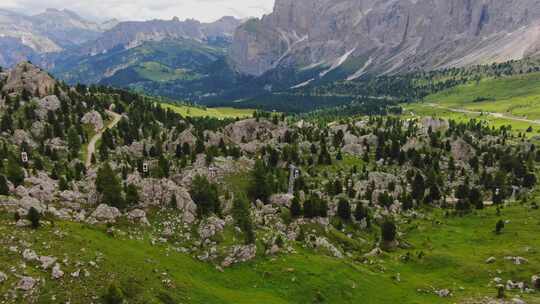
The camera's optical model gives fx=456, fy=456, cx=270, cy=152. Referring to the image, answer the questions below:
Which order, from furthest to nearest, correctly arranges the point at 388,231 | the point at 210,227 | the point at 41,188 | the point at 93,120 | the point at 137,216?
the point at 93,120
the point at 388,231
the point at 210,227
the point at 41,188
the point at 137,216

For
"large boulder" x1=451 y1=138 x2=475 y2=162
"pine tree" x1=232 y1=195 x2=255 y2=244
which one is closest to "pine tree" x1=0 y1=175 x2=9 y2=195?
"pine tree" x1=232 y1=195 x2=255 y2=244

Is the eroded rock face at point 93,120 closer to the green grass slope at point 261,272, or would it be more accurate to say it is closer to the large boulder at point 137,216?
the large boulder at point 137,216

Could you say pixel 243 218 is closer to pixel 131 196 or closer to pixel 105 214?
pixel 131 196

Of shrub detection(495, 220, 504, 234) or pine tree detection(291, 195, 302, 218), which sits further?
shrub detection(495, 220, 504, 234)

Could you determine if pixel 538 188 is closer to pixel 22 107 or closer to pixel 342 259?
pixel 342 259

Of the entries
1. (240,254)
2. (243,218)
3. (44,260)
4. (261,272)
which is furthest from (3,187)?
(261,272)

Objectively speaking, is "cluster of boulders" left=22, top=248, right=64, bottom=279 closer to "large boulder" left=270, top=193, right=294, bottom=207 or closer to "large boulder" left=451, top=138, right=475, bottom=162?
"large boulder" left=270, top=193, right=294, bottom=207

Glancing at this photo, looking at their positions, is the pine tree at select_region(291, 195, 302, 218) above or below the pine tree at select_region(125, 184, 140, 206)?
below

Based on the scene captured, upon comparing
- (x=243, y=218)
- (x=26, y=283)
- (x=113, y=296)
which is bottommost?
(x=113, y=296)

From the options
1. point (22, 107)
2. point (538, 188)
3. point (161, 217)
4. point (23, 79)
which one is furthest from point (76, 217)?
point (538, 188)
